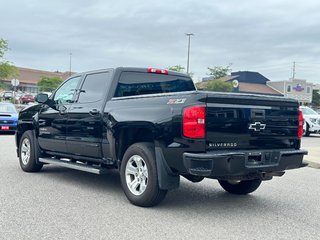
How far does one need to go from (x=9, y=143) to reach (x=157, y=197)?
9.44 meters

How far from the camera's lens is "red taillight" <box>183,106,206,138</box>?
5.06 meters

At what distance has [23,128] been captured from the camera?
8781 millimetres

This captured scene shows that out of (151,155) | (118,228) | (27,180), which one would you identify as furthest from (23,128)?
(118,228)

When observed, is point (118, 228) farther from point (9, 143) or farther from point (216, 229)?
point (9, 143)

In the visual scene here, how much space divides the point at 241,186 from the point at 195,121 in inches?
84.9

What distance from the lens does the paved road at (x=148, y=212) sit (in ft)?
15.3

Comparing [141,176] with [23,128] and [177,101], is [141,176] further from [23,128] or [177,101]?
[23,128]

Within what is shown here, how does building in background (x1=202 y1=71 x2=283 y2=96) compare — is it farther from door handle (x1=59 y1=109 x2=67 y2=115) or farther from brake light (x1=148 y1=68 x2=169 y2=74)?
door handle (x1=59 y1=109 x2=67 y2=115)

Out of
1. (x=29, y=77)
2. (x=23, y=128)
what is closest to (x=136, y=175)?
(x=23, y=128)

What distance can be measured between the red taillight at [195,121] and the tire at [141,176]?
743 mm

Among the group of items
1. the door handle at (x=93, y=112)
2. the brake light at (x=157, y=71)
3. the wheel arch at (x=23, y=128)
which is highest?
the brake light at (x=157, y=71)

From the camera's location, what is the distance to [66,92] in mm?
7777

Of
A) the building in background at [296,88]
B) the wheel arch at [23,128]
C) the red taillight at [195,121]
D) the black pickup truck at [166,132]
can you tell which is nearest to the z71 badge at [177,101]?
the black pickup truck at [166,132]

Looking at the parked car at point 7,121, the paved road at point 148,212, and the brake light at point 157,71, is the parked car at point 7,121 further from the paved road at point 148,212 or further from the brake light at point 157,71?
the brake light at point 157,71
